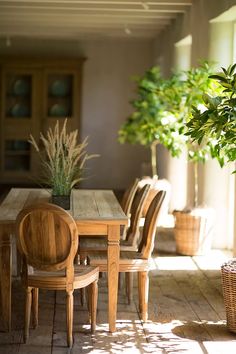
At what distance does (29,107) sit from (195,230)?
6231mm

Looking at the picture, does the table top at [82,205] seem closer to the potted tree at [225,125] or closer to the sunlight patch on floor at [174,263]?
the potted tree at [225,125]

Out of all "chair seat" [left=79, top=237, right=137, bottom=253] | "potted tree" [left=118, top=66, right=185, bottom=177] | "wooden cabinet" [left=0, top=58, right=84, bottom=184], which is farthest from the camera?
"wooden cabinet" [left=0, top=58, right=84, bottom=184]

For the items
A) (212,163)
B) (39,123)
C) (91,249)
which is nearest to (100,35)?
(39,123)

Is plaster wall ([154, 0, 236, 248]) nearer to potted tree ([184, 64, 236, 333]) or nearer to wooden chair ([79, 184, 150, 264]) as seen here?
wooden chair ([79, 184, 150, 264])

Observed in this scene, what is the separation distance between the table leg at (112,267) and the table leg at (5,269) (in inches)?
24.8

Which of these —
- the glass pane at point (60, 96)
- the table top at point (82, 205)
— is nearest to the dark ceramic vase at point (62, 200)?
the table top at point (82, 205)

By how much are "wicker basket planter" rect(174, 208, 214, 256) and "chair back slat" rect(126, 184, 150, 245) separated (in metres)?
1.70

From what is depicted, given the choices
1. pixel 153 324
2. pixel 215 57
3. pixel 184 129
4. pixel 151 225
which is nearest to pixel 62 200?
pixel 151 225

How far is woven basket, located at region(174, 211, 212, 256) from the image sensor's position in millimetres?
7266

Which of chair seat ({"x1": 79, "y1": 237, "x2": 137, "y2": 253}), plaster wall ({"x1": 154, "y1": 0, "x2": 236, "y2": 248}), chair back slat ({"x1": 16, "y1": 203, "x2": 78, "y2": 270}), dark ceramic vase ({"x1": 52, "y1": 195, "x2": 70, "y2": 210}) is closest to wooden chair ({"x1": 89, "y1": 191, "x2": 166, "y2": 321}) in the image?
chair seat ({"x1": 79, "y1": 237, "x2": 137, "y2": 253})

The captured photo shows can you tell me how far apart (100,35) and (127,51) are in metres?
0.79

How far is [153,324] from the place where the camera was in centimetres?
492

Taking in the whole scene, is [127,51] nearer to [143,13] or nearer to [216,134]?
[143,13]

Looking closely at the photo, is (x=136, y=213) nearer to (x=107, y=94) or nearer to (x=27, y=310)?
(x=27, y=310)
